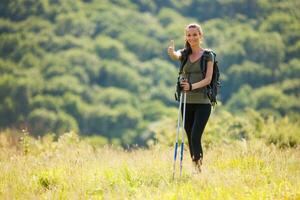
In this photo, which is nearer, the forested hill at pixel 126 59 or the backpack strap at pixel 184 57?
the backpack strap at pixel 184 57

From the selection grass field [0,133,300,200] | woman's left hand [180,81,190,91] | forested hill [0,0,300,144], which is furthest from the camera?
forested hill [0,0,300,144]

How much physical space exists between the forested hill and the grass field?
98.8 m

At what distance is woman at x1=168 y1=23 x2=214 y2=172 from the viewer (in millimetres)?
7207

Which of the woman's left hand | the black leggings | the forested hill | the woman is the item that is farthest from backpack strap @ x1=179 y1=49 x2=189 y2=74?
the forested hill

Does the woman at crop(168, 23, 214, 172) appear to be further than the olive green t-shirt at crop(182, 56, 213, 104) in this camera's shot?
No

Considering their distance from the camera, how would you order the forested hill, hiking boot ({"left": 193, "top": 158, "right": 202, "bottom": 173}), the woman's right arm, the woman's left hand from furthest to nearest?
the forested hill → the woman's right arm → the woman's left hand → hiking boot ({"left": 193, "top": 158, "right": 202, "bottom": 173})

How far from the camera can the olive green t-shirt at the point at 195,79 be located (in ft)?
24.0

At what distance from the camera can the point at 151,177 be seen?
687 centimetres

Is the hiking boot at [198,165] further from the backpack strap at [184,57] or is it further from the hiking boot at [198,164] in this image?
the backpack strap at [184,57]

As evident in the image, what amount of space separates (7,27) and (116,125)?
5322 centimetres

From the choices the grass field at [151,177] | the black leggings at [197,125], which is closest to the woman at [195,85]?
the black leggings at [197,125]

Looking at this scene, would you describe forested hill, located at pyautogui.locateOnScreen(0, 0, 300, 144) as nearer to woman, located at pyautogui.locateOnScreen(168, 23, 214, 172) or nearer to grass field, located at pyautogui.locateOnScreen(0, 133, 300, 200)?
grass field, located at pyautogui.locateOnScreen(0, 133, 300, 200)

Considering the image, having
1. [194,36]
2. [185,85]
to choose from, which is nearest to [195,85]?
[185,85]

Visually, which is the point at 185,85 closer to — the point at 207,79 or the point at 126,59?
the point at 207,79
